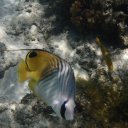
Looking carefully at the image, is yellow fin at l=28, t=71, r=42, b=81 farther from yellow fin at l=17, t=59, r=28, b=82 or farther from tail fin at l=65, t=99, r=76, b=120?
tail fin at l=65, t=99, r=76, b=120

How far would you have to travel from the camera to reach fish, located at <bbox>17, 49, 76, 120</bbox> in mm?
1925

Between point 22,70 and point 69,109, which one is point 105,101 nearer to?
point 69,109

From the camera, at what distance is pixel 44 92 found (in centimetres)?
198

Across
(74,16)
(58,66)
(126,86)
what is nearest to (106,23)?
(74,16)

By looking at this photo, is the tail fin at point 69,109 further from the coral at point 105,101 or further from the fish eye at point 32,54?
the coral at point 105,101

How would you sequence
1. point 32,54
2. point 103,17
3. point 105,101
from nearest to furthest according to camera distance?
point 32,54
point 105,101
point 103,17

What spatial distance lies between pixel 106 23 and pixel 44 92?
3663 millimetres

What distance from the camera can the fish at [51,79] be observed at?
1.92 metres

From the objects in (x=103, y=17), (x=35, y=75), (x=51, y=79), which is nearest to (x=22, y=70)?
(x=35, y=75)

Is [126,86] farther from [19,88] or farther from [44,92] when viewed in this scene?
[44,92]

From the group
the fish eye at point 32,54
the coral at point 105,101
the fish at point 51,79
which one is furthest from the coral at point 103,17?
the fish eye at point 32,54

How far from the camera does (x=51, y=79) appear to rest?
1.97 meters

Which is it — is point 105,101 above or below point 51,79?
below

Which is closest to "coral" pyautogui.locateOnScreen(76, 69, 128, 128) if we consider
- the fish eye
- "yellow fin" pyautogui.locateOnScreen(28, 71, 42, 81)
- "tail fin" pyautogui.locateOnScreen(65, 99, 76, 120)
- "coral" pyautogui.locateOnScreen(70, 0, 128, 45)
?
"coral" pyautogui.locateOnScreen(70, 0, 128, 45)
